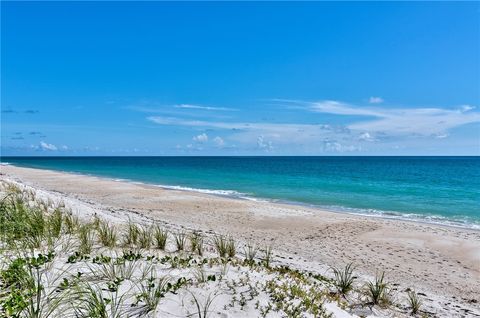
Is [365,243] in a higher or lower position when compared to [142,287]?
lower

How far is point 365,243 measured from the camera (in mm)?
11648

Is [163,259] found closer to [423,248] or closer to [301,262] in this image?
[301,262]

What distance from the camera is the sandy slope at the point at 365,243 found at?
8109mm

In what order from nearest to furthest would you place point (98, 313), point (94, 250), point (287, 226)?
point (98, 313) < point (94, 250) < point (287, 226)

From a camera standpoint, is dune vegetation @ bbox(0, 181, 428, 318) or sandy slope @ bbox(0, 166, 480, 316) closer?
dune vegetation @ bbox(0, 181, 428, 318)

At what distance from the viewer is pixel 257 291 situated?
4.55m

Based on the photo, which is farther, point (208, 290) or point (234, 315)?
point (208, 290)

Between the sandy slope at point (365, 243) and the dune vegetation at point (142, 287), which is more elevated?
the dune vegetation at point (142, 287)

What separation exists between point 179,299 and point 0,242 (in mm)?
4112

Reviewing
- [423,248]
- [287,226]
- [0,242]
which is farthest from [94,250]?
[423,248]

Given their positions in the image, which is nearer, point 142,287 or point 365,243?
point 142,287

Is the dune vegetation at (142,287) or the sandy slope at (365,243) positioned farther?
the sandy slope at (365,243)

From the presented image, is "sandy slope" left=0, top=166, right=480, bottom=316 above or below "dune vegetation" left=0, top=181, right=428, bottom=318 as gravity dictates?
below

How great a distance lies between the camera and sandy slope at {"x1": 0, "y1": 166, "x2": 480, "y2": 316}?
26.6 feet
